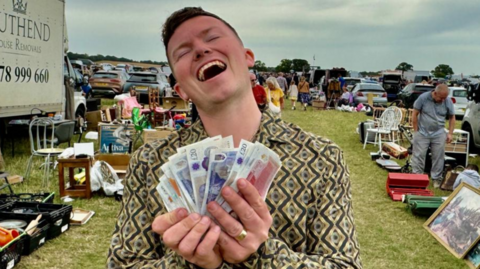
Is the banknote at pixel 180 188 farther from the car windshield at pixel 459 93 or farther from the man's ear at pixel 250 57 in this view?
the car windshield at pixel 459 93

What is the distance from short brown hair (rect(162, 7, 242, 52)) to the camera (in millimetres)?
1447

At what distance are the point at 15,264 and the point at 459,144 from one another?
8490 mm

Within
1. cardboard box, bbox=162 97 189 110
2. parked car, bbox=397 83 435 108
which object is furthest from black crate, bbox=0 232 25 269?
parked car, bbox=397 83 435 108

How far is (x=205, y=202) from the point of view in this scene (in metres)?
1.09

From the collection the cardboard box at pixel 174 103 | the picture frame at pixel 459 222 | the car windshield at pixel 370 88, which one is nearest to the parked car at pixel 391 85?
the car windshield at pixel 370 88

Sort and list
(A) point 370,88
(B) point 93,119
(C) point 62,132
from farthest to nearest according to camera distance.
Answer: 1. (A) point 370,88
2. (B) point 93,119
3. (C) point 62,132

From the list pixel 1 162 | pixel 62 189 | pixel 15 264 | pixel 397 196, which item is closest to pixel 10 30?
pixel 1 162

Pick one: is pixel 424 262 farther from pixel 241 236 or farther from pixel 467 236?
pixel 241 236

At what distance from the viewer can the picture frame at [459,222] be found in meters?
4.79

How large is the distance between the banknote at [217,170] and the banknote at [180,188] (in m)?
0.04

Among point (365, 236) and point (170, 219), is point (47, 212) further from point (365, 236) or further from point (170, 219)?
point (170, 219)

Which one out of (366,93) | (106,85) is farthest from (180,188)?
(366,93)

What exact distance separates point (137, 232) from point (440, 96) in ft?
25.1

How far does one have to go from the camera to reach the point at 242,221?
108 cm
